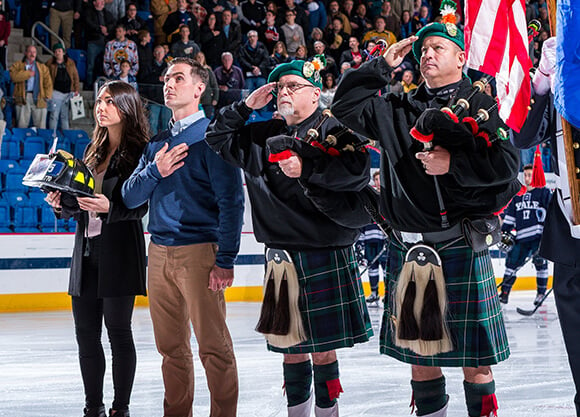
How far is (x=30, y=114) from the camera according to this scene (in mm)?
10727

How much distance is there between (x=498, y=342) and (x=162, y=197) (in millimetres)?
1619

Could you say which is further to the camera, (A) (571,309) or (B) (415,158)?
(B) (415,158)

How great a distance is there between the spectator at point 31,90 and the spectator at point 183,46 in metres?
2.14

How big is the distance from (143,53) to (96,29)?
40.5 inches

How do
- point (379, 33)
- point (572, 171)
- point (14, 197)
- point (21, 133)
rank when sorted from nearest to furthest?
point (572, 171), point (14, 197), point (21, 133), point (379, 33)

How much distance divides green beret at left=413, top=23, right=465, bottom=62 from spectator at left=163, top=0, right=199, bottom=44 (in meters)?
10.3

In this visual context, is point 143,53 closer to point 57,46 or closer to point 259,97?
point 57,46

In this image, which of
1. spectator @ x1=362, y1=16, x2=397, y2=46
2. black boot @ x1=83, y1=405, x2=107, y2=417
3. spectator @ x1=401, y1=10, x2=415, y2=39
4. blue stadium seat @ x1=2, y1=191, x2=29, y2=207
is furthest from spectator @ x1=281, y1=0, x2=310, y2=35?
black boot @ x1=83, y1=405, x2=107, y2=417

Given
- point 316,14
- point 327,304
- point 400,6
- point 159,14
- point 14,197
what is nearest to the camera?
point 327,304

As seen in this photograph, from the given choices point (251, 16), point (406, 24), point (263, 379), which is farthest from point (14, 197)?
point (406, 24)

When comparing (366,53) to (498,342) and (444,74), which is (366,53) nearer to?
(444,74)

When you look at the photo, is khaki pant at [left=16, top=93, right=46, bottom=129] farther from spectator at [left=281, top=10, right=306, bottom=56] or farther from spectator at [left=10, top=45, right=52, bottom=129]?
spectator at [left=281, top=10, right=306, bottom=56]

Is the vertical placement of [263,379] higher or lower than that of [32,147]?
lower

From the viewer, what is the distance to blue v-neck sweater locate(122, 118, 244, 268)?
349 centimetres
